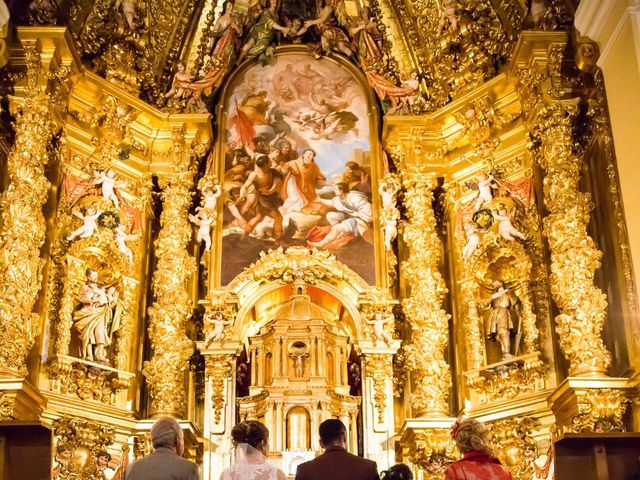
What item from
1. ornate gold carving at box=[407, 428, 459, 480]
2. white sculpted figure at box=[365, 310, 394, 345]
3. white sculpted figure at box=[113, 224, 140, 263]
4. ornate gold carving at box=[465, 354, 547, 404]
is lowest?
ornate gold carving at box=[407, 428, 459, 480]

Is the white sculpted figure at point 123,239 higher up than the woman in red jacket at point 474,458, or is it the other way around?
the white sculpted figure at point 123,239

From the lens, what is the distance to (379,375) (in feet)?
43.6

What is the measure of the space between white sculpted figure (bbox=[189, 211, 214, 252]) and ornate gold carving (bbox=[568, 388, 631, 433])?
6.18 m

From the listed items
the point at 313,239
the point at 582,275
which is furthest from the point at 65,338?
the point at 582,275

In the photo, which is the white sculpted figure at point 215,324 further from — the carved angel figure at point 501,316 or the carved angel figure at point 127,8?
the carved angel figure at point 127,8

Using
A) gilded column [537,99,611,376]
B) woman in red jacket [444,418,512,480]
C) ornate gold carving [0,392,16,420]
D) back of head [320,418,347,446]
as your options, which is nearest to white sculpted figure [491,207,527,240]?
gilded column [537,99,611,376]

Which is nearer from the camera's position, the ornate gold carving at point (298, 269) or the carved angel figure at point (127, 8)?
the ornate gold carving at point (298, 269)

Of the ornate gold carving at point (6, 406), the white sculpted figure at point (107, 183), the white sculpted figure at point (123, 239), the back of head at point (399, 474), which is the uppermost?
the white sculpted figure at point (107, 183)

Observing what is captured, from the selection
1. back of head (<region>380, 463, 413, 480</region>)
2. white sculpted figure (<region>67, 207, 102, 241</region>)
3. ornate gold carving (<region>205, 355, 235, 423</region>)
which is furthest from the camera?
ornate gold carving (<region>205, 355, 235, 423</region>)

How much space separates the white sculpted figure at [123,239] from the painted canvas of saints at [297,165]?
4.91ft

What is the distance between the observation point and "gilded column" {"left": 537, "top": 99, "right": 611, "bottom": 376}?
10898 mm

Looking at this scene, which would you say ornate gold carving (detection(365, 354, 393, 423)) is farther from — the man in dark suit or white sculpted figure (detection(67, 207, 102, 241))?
the man in dark suit

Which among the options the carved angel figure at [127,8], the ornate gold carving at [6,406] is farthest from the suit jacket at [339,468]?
the carved angel figure at [127,8]

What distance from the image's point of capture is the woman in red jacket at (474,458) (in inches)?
210
